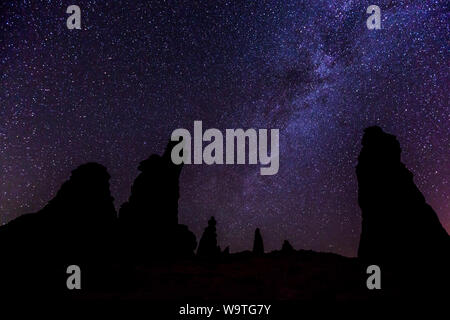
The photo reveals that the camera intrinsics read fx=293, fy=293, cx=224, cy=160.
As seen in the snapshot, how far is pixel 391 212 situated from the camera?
2670 centimetres

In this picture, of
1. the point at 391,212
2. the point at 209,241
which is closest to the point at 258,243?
the point at 209,241

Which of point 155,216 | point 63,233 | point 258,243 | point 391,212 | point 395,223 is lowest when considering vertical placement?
point 258,243

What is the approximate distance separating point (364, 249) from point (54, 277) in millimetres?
26033

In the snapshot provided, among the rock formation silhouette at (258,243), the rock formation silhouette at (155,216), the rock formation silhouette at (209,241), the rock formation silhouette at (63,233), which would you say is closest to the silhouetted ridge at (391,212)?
the rock formation silhouette at (155,216)

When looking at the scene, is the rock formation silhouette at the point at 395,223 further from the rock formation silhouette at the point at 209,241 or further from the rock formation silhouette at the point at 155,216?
the rock formation silhouette at the point at 209,241

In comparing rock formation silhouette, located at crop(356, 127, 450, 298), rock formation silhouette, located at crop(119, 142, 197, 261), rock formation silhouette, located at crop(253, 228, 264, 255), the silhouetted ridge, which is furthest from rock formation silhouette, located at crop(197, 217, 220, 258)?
rock formation silhouette, located at crop(356, 127, 450, 298)

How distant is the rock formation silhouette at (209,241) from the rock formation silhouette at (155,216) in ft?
23.1

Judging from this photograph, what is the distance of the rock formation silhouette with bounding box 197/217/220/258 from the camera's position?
45.8 meters

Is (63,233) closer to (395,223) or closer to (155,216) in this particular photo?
(155,216)

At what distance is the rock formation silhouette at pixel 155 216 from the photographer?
34.4 meters

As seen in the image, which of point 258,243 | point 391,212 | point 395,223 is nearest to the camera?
point 395,223

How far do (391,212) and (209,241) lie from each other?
27777mm

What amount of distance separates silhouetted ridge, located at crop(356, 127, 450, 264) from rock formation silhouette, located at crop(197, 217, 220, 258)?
2381 centimetres
